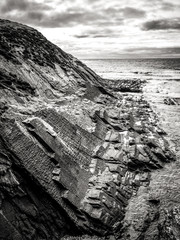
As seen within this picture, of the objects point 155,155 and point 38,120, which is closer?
point 38,120

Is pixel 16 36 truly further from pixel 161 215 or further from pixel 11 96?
pixel 161 215

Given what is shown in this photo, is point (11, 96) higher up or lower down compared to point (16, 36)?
lower down

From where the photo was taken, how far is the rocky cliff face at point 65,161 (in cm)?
1081

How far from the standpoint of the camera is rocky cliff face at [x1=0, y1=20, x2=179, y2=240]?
35.5ft

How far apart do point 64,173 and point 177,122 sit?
748 inches

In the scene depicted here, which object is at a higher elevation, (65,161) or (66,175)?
(65,161)

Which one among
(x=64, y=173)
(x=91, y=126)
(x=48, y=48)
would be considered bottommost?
(x=64, y=173)

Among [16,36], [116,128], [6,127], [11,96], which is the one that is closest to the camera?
[6,127]

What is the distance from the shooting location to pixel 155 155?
17.5m

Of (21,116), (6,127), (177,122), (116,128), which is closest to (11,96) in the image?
(21,116)

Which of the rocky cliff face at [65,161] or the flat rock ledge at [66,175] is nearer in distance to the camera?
the flat rock ledge at [66,175]

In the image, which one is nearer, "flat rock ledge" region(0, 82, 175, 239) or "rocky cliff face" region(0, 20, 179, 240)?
"flat rock ledge" region(0, 82, 175, 239)

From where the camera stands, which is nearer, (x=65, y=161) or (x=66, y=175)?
(x=66, y=175)

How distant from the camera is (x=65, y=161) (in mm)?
A: 12898
